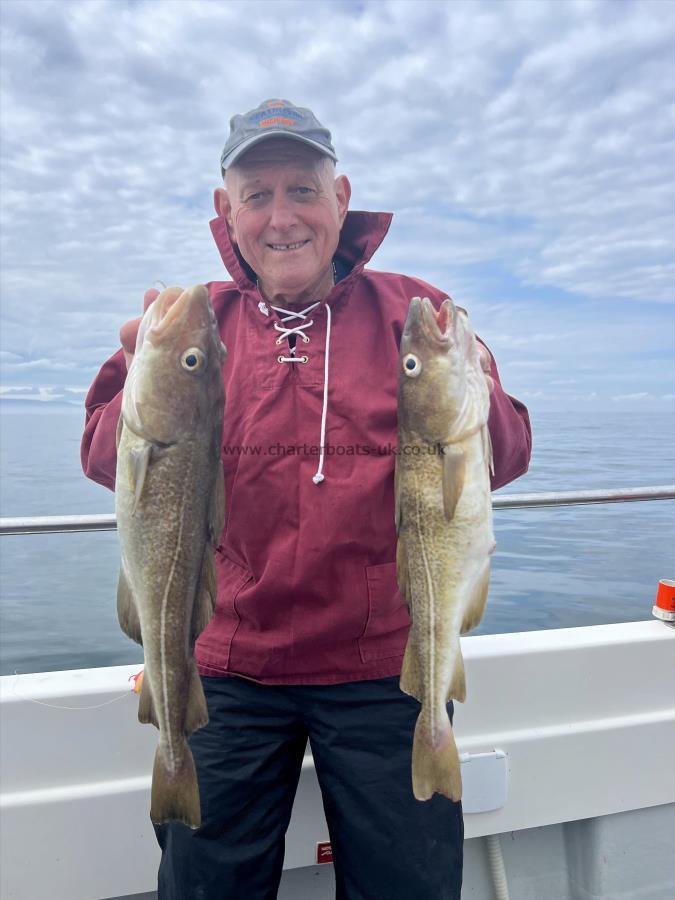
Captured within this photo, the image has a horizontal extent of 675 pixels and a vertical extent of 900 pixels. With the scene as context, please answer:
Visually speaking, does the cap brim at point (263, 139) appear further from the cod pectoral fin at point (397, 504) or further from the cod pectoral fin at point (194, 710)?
the cod pectoral fin at point (194, 710)

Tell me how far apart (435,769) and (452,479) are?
86 cm

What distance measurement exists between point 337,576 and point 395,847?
885mm

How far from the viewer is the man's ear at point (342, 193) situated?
2695 mm

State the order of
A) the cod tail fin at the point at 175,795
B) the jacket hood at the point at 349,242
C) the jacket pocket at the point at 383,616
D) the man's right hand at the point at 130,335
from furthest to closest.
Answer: the jacket hood at the point at 349,242 < the jacket pocket at the point at 383,616 < the man's right hand at the point at 130,335 < the cod tail fin at the point at 175,795

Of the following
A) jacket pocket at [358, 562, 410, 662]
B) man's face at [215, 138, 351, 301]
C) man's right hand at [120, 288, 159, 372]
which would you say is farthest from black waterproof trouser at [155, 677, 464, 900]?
man's face at [215, 138, 351, 301]

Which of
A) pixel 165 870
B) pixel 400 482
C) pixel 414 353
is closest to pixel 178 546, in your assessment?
pixel 400 482

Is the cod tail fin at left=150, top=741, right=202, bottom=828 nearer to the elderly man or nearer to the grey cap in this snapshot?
the elderly man

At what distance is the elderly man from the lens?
7.47 feet

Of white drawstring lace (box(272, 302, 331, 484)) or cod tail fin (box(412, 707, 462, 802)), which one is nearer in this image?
cod tail fin (box(412, 707, 462, 802))

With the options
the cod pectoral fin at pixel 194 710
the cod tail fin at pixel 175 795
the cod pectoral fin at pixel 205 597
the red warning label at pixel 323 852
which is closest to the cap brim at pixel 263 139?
the cod pectoral fin at pixel 205 597

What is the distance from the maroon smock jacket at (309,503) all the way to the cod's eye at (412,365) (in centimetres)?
24

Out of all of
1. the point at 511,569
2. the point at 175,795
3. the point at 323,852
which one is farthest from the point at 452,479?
the point at 511,569

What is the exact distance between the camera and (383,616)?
2.34 metres

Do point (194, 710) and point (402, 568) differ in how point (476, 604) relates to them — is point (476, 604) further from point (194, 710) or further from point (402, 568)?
point (194, 710)
